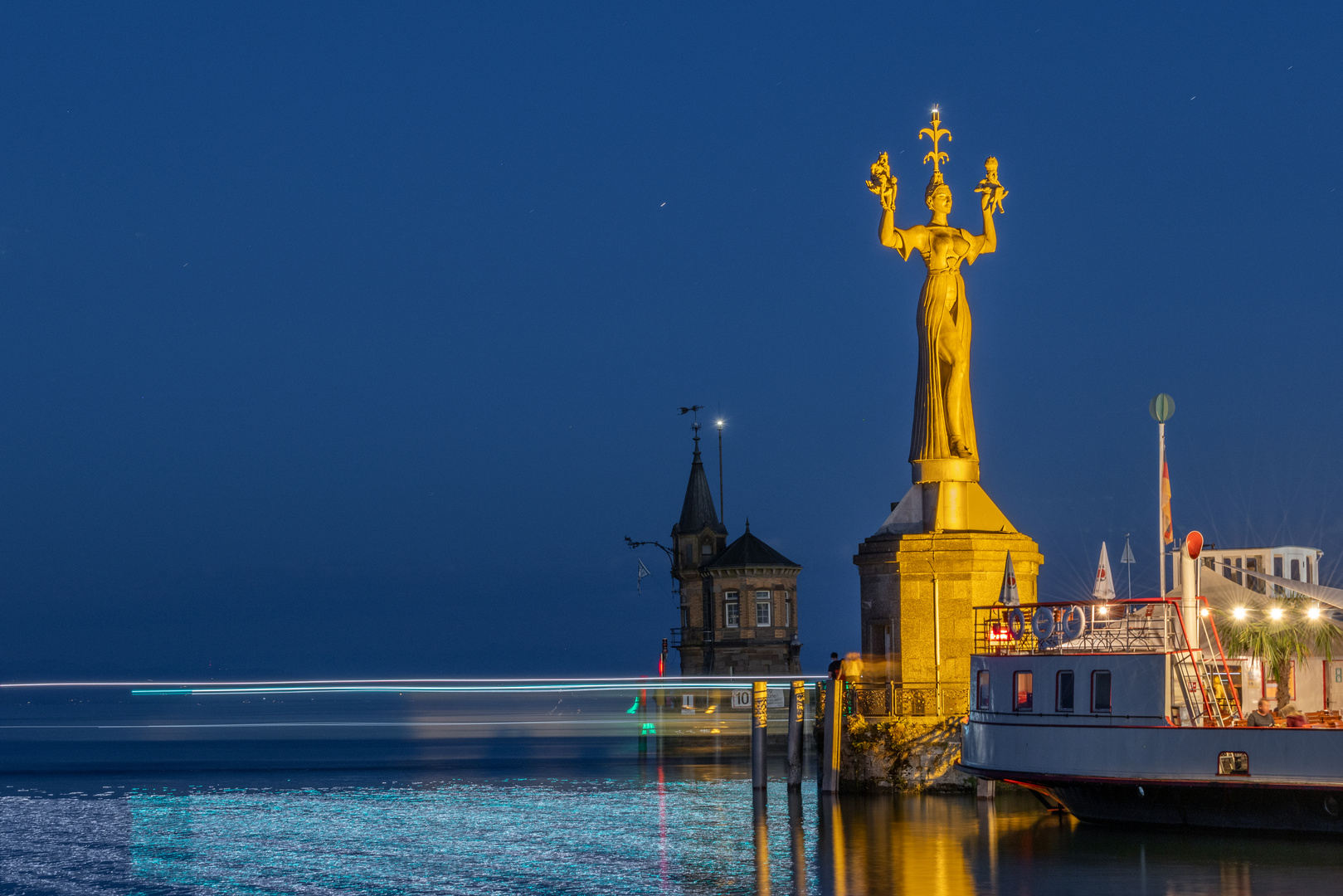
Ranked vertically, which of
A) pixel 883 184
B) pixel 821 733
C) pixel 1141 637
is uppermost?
pixel 883 184

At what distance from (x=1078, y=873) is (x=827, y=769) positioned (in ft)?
33.6

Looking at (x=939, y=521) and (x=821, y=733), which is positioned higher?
(x=939, y=521)

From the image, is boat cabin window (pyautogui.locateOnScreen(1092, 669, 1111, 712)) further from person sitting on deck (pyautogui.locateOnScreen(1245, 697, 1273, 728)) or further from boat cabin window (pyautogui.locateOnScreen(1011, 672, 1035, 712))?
person sitting on deck (pyautogui.locateOnScreen(1245, 697, 1273, 728))

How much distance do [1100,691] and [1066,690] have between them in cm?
69

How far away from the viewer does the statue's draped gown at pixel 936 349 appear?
38.2 meters

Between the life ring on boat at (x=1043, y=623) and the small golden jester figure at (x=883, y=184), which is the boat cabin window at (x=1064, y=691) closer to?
the life ring on boat at (x=1043, y=623)

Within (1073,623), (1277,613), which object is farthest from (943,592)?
(1277,613)

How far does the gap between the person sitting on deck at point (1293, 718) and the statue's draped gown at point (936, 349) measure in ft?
33.2

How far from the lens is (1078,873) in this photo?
2748 centimetres

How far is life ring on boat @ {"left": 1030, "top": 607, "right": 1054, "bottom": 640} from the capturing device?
32000 mm

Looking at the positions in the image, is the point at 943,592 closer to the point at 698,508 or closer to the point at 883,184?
the point at 883,184

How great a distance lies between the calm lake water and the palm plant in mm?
4541

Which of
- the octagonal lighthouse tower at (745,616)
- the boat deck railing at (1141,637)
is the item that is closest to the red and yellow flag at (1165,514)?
the boat deck railing at (1141,637)

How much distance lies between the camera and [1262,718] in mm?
29875
